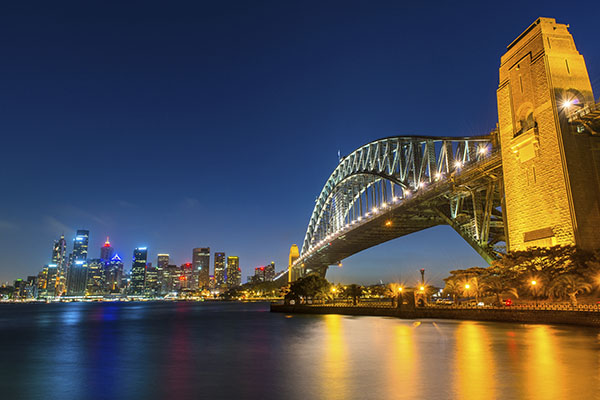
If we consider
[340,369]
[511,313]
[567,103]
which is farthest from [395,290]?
[340,369]

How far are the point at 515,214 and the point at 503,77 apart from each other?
11.9 m

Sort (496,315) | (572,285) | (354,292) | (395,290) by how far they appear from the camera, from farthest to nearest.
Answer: (395,290) < (354,292) < (496,315) < (572,285)

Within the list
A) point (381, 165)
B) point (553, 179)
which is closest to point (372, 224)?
point (381, 165)

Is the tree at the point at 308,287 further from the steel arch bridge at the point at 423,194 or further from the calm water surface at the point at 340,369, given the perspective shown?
the calm water surface at the point at 340,369

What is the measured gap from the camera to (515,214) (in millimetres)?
32562

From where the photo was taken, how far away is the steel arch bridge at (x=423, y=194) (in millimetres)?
41812

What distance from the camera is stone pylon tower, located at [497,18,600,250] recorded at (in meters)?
27.9

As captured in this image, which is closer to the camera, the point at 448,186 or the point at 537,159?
the point at 537,159

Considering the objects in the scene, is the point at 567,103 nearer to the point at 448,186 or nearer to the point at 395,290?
the point at 448,186

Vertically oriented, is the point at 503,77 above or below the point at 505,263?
above

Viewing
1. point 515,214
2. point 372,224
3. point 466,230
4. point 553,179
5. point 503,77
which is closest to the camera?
point 553,179

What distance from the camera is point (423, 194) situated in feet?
159

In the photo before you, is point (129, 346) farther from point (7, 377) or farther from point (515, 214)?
point (515, 214)

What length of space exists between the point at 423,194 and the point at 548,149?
19.3 m
